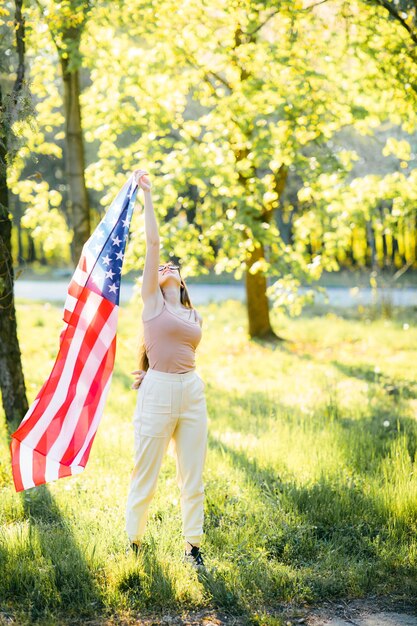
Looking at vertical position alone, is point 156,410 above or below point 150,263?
below

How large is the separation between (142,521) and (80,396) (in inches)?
34.4

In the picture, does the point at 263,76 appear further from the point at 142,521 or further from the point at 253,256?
the point at 142,521

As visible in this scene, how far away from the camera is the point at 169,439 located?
4520 millimetres

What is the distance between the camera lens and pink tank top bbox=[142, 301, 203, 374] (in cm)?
445

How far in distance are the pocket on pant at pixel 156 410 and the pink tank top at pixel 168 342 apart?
0.11m

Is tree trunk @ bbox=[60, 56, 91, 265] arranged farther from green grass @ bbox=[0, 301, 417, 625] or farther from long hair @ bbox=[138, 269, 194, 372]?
long hair @ bbox=[138, 269, 194, 372]

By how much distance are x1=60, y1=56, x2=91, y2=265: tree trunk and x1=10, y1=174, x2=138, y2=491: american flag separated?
20.5 feet

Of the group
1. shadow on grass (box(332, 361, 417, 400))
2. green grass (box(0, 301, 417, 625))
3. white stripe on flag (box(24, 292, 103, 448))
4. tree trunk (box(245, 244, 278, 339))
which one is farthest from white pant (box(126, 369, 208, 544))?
tree trunk (box(245, 244, 278, 339))

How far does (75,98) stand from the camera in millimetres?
10961

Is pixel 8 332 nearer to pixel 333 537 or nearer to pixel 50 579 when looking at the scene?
pixel 50 579

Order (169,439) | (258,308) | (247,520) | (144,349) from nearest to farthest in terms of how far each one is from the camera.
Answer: (169,439), (144,349), (247,520), (258,308)

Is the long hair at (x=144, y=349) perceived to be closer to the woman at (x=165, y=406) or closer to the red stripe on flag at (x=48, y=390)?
the woman at (x=165, y=406)

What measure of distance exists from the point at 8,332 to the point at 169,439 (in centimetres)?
273

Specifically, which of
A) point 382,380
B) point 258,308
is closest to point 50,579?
point 382,380
